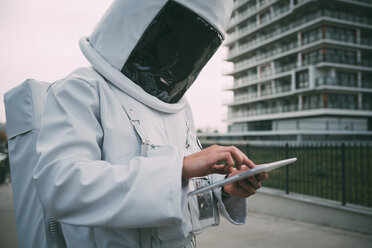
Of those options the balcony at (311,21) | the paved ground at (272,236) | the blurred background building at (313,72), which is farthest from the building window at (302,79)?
the paved ground at (272,236)

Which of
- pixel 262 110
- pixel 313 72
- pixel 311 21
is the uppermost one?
pixel 311 21

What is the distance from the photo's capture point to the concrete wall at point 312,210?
4504mm

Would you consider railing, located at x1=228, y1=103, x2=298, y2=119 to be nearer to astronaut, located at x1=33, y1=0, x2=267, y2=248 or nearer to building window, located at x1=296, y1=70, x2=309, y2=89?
building window, located at x1=296, y1=70, x2=309, y2=89

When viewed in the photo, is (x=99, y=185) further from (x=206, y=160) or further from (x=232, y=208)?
(x=232, y=208)

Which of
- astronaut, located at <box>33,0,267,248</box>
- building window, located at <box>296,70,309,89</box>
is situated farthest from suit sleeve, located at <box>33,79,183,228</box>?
building window, located at <box>296,70,309,89</box>

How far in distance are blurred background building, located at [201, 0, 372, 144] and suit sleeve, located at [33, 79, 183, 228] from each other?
3484cm

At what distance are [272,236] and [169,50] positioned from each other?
163 inches

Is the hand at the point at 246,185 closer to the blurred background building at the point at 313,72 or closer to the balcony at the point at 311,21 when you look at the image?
the blurred background building at the point at 313,72

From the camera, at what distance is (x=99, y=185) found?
0.83 meters

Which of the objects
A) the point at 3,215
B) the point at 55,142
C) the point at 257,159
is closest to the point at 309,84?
the point at 257,159

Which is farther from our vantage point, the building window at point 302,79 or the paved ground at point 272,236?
the building window at point 302,79

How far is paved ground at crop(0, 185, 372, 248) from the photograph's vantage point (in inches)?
159

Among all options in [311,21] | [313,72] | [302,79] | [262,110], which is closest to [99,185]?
[313,72]

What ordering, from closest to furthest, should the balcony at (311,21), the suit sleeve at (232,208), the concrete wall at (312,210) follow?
1. the suit sleeve at (232,208)
2. the concrete wall at (312,210)
3. the balcony at (311,21)
